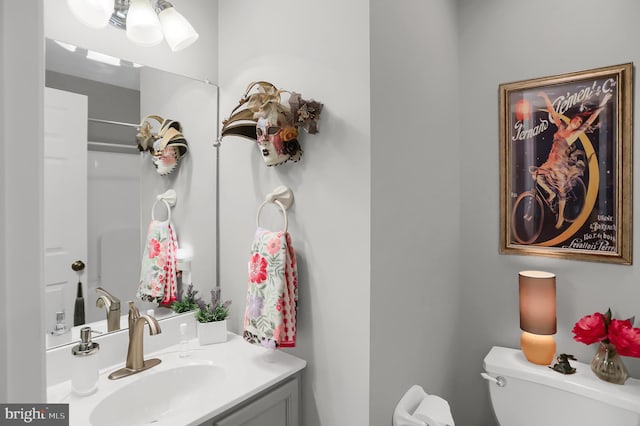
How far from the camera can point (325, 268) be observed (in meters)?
1.28

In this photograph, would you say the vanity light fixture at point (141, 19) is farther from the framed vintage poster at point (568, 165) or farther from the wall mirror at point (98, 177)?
the framed vintage poster at point (568, 165)

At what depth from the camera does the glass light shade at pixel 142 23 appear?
1.29 meters

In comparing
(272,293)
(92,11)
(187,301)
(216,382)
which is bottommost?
(216,382)

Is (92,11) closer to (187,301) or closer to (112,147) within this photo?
(112,147)

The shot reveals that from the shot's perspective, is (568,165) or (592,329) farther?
(568,165)

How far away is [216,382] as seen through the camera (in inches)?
50.1

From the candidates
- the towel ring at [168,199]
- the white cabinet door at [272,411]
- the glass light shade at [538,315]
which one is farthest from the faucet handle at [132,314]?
the glass light shade at [538,315]

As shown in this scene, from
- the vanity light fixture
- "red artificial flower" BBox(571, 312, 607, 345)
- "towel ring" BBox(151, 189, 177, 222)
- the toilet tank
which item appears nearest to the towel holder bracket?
"towel ring" BBox(151, 189, 177, 222)

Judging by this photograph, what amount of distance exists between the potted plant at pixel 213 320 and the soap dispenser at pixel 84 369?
41 centimetres

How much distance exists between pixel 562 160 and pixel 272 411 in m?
1.53

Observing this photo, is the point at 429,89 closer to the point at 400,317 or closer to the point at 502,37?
the point at 502,37

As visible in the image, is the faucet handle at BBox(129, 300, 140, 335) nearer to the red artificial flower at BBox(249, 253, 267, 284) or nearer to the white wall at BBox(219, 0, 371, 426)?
the red artificial flower at BBox(249, 253, 267, 284)

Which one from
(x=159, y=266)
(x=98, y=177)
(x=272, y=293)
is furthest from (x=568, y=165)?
(x=98, y=177)

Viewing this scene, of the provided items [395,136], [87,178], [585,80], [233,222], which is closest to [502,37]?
[585,80]
